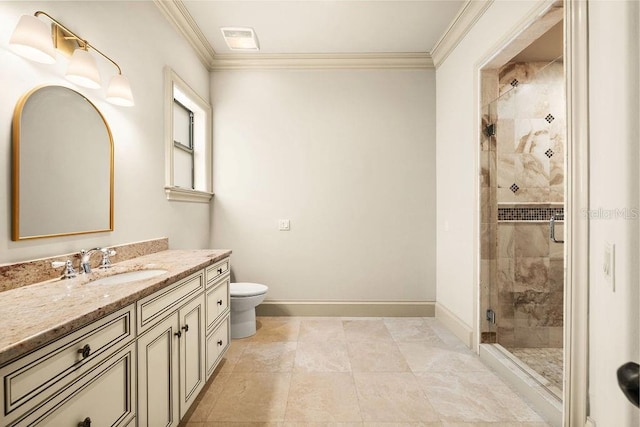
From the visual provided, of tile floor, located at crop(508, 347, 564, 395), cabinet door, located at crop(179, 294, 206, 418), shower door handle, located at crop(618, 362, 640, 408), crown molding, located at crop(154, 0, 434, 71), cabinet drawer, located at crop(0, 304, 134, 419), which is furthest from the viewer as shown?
crown molding, located at crop(154, 0, 434, 71)

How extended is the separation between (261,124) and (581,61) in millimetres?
2603

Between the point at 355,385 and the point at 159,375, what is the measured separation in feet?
3.97

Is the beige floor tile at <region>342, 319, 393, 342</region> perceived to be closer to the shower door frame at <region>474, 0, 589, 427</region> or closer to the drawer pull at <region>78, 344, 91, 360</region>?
the shower door frame at <region>474, 0, 589, 427</region>

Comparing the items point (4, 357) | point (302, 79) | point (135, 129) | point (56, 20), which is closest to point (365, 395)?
point (4, 357)

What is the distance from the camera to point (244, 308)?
2.63 m

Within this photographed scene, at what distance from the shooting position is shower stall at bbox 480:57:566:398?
2330mm

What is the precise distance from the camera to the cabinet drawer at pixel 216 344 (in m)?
1.85

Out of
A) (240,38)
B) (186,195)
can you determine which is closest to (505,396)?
(186,195)

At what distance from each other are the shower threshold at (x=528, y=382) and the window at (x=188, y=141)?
2.70m

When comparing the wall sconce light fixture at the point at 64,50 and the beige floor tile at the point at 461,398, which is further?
the beige floor tile at the point at 461,398

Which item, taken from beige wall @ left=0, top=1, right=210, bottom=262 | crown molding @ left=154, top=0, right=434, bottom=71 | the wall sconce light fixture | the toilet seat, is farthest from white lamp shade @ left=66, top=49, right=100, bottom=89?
crown molding @ left=154, top=0, right=434, bottom=71

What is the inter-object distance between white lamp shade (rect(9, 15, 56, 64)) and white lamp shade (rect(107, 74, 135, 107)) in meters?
0.41

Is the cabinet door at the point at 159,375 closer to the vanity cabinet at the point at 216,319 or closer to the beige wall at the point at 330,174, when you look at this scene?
the vanity cabinet at the point at 216,319

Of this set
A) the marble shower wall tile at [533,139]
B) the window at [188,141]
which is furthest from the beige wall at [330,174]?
the marble shower wall tile at [533,139]
